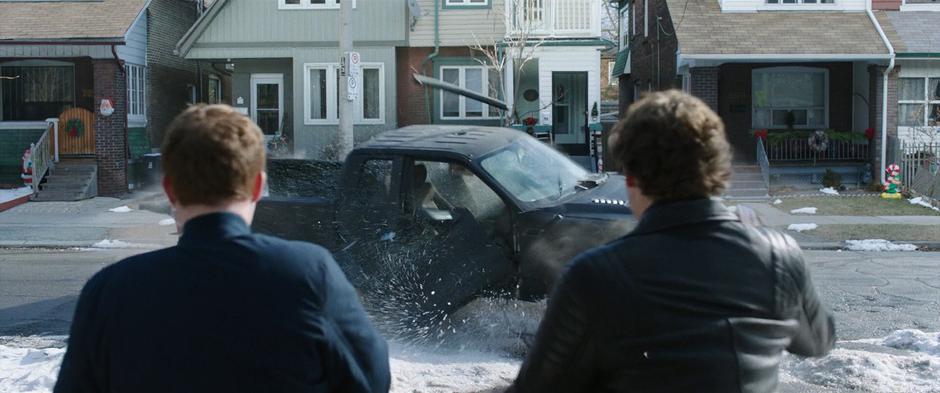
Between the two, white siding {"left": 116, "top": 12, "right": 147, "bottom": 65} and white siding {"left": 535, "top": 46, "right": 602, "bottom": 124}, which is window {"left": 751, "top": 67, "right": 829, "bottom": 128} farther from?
white siding {"left": 116, "top": 12, "right": 147, "bottom": 65}

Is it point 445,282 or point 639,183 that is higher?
point 639,183

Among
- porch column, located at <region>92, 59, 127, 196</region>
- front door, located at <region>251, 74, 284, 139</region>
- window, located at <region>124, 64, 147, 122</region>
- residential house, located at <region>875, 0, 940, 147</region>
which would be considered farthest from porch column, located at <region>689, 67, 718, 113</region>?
window, located at <region>124, 64, 147, 122</region>

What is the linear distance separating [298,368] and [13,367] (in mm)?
5027

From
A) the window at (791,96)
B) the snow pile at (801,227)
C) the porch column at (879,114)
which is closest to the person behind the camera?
the snow pile at (801,227)

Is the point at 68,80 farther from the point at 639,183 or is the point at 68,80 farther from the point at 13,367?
the point at 639,183

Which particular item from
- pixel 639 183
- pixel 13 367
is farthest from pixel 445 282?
pixel 639 183

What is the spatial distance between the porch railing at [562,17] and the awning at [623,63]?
21.2 feet

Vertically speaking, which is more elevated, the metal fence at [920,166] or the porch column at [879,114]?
the porch column at [879,114]

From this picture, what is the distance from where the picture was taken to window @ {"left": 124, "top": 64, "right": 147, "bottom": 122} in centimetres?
2342

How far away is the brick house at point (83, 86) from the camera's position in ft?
70.8

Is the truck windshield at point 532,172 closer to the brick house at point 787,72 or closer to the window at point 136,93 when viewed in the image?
the brick house at point 787,72

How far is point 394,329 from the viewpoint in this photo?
732cm

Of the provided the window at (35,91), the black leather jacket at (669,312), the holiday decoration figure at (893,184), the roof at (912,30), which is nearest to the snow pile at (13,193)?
the window at (35,91)

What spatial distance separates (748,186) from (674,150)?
19.8m
